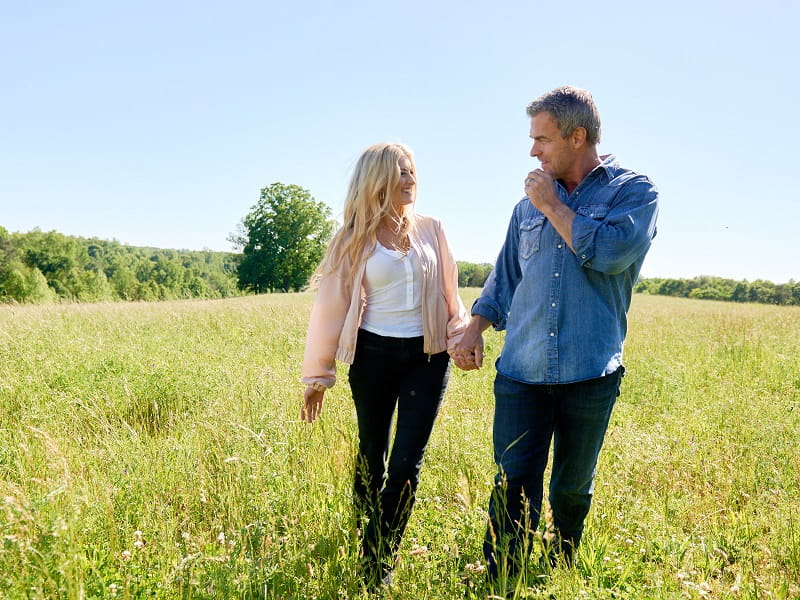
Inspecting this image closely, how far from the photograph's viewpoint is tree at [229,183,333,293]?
1984 inches

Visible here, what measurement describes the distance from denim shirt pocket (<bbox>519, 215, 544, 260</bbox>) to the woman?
57 centimetres

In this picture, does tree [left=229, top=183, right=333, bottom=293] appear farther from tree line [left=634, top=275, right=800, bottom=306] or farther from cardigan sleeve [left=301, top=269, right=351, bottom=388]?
cardigan sleeve [left=301, top=269, right=351, bottom=388]

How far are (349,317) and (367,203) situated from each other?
26.2 inches

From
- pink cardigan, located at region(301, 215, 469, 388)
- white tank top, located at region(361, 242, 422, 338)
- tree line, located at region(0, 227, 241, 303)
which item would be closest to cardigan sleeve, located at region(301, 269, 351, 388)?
pink cardigan, located at region(301, 215, 469, 388)

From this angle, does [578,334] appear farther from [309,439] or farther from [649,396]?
[649,396]

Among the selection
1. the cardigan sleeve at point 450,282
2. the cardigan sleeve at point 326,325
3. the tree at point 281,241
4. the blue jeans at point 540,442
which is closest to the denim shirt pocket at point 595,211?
the blue jeans at point 540,442

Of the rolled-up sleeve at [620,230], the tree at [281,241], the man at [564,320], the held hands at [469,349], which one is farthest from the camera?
the tree at [281,241]

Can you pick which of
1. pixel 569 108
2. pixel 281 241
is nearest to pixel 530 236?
pixel 569 108

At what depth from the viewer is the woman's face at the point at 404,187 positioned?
2959 millimetres

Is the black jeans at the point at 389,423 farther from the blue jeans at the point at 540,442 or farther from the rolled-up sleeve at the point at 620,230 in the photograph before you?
the rolled-up sleeve at the point at 620,230

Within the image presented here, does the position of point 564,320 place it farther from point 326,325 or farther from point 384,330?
point 326,325

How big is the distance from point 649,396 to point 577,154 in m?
4.42

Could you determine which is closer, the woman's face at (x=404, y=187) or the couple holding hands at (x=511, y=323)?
the couple holding hands at (x=511, y=323)

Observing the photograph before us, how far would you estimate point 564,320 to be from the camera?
242 cm
